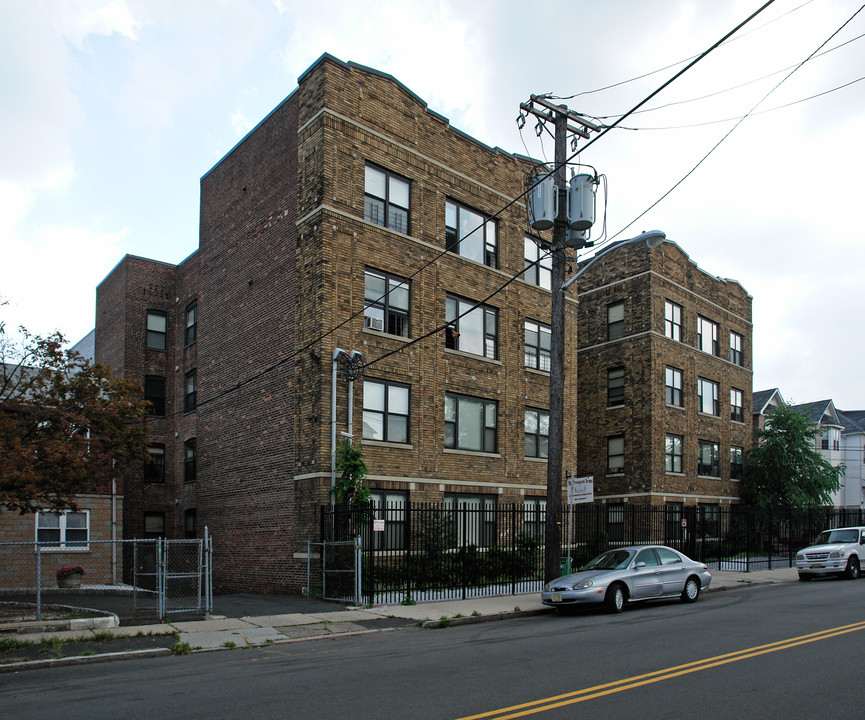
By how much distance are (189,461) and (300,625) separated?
1522 cm

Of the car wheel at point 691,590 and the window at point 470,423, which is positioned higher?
the window at point 470,423

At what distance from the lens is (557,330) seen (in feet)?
60.9

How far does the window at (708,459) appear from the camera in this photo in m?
36.7

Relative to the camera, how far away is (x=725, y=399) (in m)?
38.9

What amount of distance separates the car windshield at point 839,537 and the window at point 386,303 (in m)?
15.3

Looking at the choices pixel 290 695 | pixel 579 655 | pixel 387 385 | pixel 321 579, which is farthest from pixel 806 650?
pixel 387 385

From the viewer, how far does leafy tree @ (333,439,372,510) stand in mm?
Answer: 20547

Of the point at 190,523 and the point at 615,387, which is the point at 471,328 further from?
the point at 190,523

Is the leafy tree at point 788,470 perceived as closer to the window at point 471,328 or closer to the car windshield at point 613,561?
the window at point 471,328

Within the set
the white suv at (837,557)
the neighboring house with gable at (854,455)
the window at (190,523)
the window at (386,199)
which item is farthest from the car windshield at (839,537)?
the neighboring house with gable at (854,455)

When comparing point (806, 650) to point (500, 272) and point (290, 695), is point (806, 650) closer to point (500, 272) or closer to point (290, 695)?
point (290, 695)

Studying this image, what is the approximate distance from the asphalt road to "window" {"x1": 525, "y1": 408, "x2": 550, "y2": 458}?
13099mm

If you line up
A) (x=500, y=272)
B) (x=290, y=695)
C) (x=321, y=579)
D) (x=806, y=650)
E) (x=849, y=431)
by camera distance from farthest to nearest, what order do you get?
1. (x=849, y=431)
2. (x=500, y=272)
3. (x=321, y=579)
4. (x=806, y=650)
5. (x=290, y=695)

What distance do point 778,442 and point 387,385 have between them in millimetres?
23326
